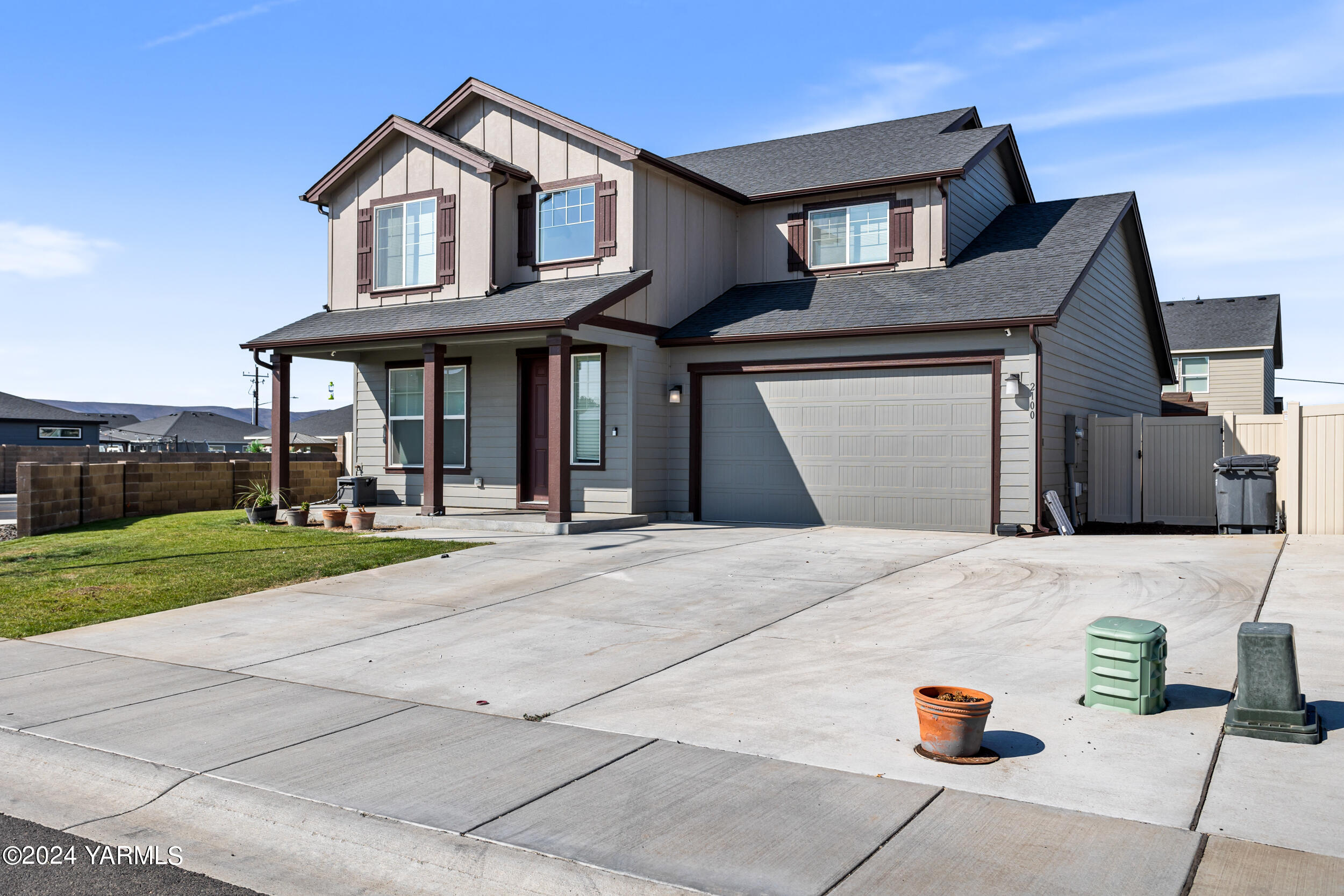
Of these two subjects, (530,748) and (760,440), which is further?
(760,440)

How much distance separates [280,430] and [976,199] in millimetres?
13291

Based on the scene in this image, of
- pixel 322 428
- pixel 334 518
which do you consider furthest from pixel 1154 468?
pixel 322 428

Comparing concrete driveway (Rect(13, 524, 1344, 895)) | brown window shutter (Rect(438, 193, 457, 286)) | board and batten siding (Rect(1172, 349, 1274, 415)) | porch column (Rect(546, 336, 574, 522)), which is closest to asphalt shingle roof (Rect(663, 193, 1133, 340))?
porch column (Rect(546, 336, 574, 522))

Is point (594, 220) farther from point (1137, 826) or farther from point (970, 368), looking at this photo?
point (1137, 826)

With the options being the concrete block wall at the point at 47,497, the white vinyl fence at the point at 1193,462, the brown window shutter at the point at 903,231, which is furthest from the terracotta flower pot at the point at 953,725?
the concrete block wall at the point at 47,497

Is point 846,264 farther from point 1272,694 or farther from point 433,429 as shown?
point 1272,694

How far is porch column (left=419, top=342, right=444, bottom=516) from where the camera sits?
15.7 meters

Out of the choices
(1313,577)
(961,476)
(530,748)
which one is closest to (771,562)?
(961,476)

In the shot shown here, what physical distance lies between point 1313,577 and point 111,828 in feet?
33.1

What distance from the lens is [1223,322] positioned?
34.9 metres

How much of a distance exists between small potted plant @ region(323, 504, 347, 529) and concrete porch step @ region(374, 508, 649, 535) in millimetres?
506

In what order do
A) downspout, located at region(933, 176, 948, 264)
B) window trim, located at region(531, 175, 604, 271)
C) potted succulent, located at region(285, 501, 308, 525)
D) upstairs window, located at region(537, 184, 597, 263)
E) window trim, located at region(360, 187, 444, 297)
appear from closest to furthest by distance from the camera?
1. potted succulent, located at region(285, 501, 308, 525)
2. window trim, located at region(531, 175, 604, 271)
3. upstairs window, located at region(537, 184, 597, 263)
4. downspout, located at region(933, 176, 948, 264)
5. window trim, located at region(360, 187, 444, 297)

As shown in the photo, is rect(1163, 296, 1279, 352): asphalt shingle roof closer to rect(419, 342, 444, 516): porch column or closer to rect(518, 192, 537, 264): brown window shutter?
rect(518, 192, 537, 264): brown window shutter

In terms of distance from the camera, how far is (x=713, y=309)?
17266mm
